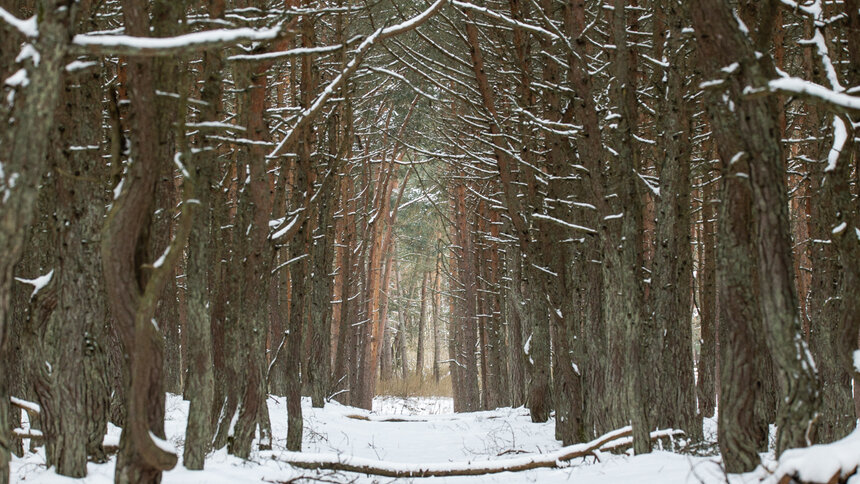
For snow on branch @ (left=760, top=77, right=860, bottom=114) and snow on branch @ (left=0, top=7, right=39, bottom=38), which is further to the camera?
snow on branch @ (left=760, top=77, right=860, bottom=114)

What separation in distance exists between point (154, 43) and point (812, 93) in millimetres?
3026

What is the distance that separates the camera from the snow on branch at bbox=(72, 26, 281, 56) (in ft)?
10.1

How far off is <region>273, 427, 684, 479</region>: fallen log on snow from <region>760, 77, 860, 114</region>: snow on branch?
3.69 metres

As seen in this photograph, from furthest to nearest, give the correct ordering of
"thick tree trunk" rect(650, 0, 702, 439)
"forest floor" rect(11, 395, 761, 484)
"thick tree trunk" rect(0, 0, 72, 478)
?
"thick tree trunk" rect(650, 0, 702, 439), "forest floor" rect(11, 395, 761, 484), "thick tree trunk" rect(0, 0, 72, 478)

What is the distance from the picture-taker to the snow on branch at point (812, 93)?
3.48 m

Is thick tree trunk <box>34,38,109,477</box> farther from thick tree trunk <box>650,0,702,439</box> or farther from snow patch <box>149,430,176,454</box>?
thick tree trunk <box>650,0,702,439</box>

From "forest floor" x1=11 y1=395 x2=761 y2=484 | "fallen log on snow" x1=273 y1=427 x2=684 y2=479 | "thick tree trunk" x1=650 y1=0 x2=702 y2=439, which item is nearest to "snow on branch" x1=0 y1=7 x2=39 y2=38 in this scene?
"forest floor" x1=11 y1=395 x2=761 y2=484

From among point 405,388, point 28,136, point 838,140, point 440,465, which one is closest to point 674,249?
point 838,140

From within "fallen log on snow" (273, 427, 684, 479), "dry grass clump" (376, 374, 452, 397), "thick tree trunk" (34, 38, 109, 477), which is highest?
"thick tree trunk" (34, 38, 109, 477)

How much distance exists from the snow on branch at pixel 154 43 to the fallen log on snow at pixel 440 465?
13.1 feet

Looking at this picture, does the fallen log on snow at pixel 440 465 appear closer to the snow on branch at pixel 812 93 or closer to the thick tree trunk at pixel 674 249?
the thick tree trunk at pixel 674 249

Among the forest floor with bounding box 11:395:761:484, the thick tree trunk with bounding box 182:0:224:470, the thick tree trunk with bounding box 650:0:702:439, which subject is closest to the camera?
the forest floor with bounding box 11:395:761:484

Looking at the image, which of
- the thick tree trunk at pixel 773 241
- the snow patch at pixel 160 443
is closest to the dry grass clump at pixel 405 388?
the snow patch at pixel 160 443

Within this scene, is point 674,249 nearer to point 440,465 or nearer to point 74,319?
point 440,465
